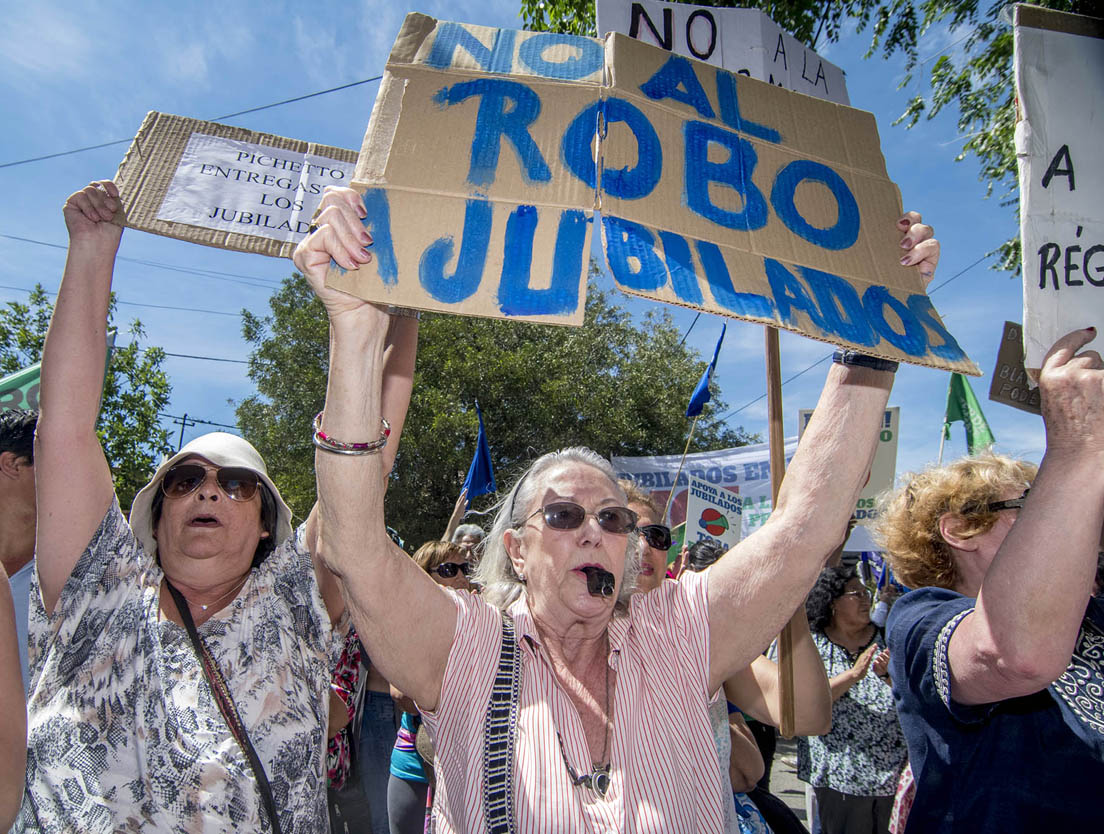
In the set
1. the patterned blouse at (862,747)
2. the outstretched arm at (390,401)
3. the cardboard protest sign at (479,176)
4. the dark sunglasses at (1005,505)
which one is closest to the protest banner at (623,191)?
the cardboard protest sign at (479,176)

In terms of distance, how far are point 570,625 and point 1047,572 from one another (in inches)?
42.0

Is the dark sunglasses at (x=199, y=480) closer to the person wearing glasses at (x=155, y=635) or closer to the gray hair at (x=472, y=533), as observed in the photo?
the person wearing glasses at (x=155, y=635)

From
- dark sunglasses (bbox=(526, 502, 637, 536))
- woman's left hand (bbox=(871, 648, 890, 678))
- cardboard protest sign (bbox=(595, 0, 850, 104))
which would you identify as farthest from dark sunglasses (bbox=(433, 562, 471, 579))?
cardboard protest sign (bbox=(595, 0, 850, 104))

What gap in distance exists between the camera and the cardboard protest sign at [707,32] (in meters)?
2.29

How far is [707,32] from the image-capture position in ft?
7.60

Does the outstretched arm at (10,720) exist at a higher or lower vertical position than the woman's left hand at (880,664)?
higher

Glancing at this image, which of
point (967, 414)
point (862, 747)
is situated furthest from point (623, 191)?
point (967, 414)

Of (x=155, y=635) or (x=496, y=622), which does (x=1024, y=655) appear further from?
(x=155, y=635)

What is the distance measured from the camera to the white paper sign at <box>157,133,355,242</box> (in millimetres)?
2059

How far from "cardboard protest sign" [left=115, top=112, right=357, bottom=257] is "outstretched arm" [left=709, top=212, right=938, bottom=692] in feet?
5.02

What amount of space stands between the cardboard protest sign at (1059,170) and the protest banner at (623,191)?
0.31m

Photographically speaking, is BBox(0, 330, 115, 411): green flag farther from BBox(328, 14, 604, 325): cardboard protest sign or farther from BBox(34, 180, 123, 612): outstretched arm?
Answer: BBox(328, 14, 604, 325): cardboard protest sign

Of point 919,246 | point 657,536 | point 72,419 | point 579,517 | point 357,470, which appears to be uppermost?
point 919,246

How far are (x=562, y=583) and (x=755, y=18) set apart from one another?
1.87 m
